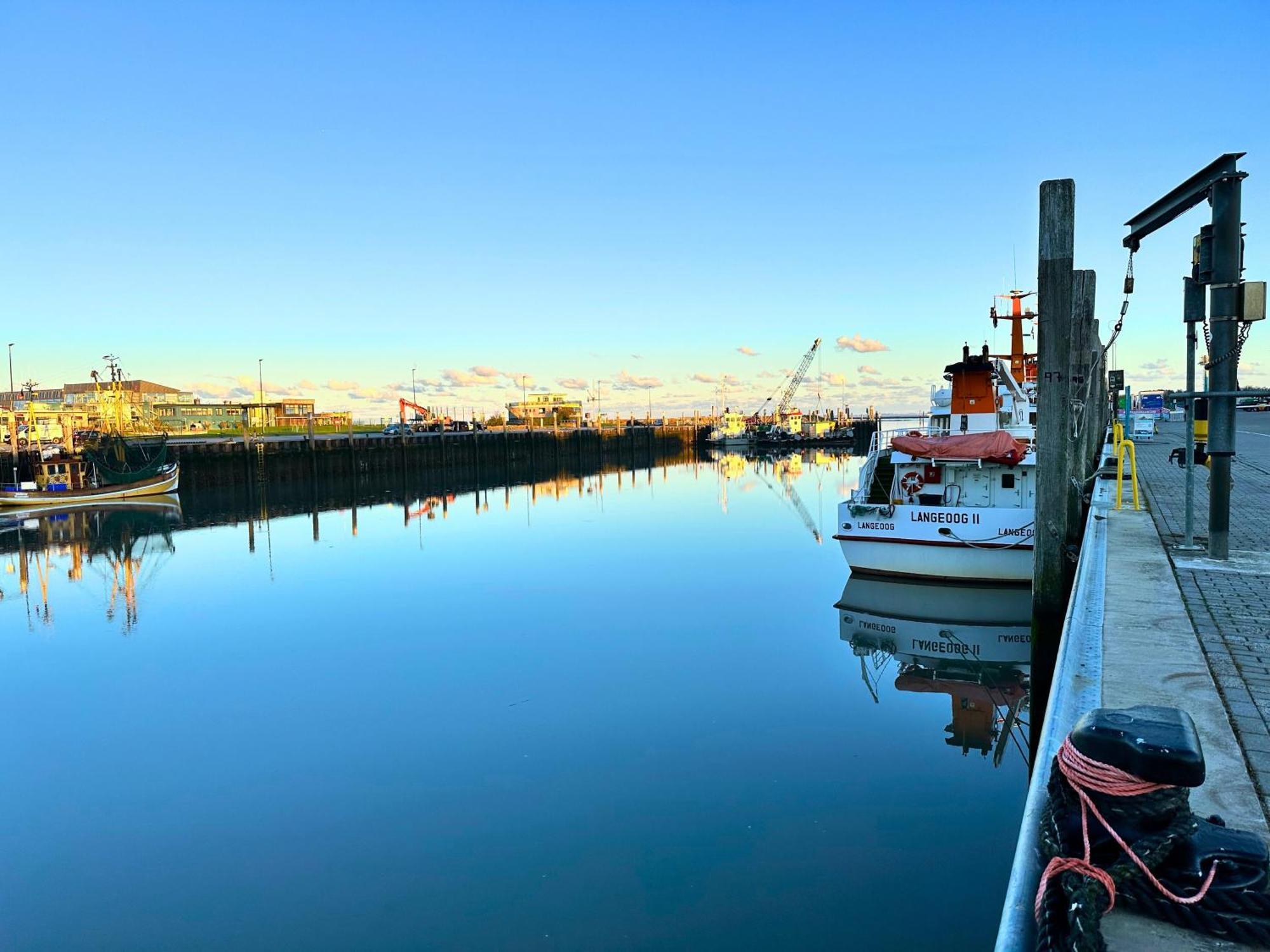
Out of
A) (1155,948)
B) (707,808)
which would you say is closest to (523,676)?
(707,808)

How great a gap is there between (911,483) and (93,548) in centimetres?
2982

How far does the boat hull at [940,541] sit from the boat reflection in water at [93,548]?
688 inches

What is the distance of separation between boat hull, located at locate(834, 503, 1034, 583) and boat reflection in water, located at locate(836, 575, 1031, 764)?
0.57 meters

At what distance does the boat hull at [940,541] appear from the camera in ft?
59.1

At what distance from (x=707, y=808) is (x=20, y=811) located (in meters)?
7.85

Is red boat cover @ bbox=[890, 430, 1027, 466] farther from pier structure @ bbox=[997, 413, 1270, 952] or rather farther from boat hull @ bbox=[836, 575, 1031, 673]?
pier structure @ bbox=[997, 413, 1270, 952]

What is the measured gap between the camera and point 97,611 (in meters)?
20.1

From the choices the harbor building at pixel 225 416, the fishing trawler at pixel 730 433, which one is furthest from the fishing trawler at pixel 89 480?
the fishing trawler at pixel 730 433

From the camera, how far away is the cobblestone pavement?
480 cm

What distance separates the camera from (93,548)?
100ft

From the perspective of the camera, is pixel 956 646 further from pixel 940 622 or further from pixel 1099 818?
pixel 1099 818

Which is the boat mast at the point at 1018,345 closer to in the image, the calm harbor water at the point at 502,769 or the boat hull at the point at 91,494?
the calm harbor water at the point at 502,769

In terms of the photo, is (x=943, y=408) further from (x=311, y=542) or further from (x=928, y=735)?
(x=311, y=542)

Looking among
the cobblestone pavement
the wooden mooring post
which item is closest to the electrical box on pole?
the cobblestone pavement
